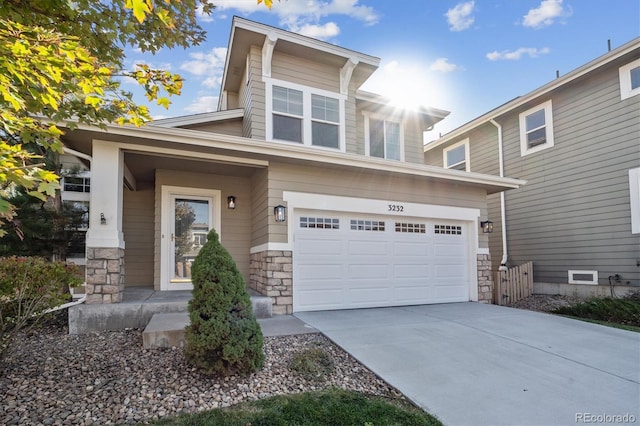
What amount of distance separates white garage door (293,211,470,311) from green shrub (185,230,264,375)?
301cm

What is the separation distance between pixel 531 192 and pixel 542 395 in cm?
849

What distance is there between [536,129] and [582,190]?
222 cm

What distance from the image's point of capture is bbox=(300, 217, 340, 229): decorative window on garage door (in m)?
6.94

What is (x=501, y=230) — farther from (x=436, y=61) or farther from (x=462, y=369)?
(x=462, y=369)

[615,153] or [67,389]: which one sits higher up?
[615,153]

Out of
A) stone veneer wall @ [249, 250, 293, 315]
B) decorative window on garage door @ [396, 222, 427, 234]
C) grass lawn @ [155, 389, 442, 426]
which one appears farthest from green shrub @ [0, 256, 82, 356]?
decorative window on garage door @ [396, 222, 427, 234]

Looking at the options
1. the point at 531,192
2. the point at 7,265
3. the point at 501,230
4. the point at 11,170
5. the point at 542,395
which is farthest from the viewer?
the point at 501,230

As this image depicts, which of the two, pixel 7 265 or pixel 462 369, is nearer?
pixel 462 369

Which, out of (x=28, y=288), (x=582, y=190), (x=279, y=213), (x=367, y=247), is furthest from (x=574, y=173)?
(x=28, y=288)

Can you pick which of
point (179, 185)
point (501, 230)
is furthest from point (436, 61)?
point (179, 185)

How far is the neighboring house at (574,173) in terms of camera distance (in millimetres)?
8242

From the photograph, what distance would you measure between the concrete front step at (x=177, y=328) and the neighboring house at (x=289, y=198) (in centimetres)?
68

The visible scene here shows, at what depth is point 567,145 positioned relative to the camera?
31.1 feet

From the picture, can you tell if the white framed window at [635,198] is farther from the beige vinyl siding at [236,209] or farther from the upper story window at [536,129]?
the beige vinyl siding at [236,209]
